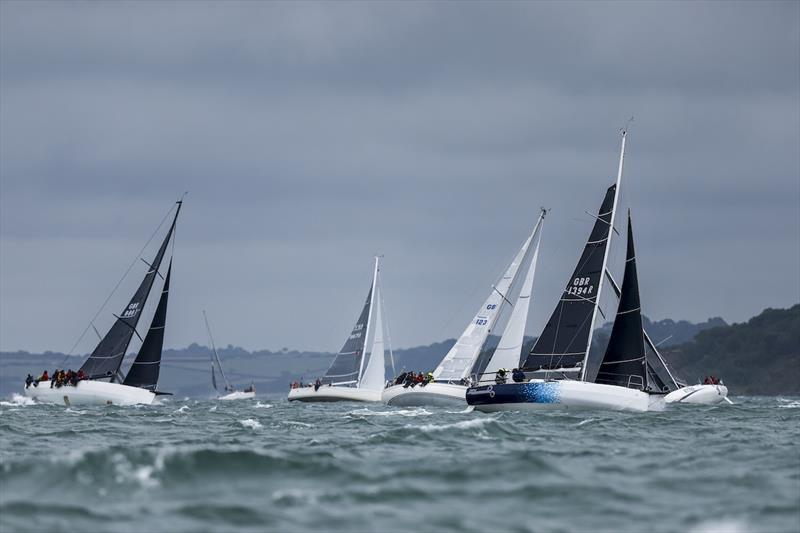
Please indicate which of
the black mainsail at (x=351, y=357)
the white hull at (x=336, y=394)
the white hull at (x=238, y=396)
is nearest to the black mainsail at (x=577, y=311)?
the white hull at (x=336, y=394)

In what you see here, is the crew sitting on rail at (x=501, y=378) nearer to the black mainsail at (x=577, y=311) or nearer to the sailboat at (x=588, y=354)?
the sailboat at (x=588, y=354)

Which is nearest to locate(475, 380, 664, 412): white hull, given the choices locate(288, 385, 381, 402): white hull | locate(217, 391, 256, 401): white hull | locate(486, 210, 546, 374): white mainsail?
locate(486, 210, 546, 374): white mainsail

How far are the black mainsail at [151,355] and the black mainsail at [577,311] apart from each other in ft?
88.6

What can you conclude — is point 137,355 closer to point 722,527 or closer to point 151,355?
point 151,355

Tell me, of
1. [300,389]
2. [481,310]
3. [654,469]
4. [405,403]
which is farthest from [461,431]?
[300,389]

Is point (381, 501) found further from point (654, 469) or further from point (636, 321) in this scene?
point (636, 321)

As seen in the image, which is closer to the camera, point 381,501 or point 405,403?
point 381,501

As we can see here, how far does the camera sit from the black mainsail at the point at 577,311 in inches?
2164

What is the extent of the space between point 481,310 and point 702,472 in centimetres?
5216

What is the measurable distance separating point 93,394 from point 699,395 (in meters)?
37.4

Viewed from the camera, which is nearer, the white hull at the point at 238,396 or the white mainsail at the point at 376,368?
the white mainsail at the point at 376,368

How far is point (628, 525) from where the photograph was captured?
17031 mm

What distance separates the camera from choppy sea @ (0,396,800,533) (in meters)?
17.1

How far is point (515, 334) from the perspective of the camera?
66.3m
